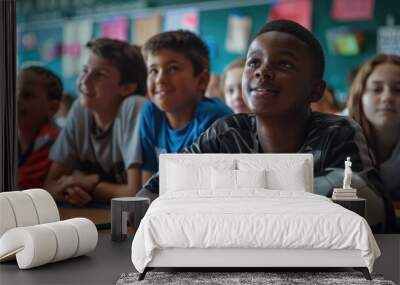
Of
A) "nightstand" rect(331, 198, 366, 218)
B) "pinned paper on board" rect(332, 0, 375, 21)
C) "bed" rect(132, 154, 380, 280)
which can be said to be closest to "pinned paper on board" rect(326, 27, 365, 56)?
"pinned paper on board" rect(332, 0, 375, 21)

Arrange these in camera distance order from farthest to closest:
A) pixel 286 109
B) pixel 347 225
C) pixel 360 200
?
pixel 286 109 < pixel 360 200 < pixel 347 225

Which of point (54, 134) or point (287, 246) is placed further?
point (54, 134)

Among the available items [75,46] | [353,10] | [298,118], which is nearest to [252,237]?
[298,118]

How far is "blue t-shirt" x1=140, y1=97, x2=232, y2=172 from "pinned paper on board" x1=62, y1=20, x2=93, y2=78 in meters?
0.99

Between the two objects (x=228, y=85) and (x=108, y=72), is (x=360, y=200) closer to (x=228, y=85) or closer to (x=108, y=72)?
(x=228, y=85)

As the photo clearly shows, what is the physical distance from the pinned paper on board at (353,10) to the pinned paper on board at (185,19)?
63.6 inches

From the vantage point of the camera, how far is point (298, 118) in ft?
23.8

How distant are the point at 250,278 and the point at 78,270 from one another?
4.64 ft

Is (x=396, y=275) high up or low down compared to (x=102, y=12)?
down

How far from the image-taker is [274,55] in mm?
7230

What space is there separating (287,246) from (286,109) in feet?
9.13

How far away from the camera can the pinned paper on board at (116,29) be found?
764 cm

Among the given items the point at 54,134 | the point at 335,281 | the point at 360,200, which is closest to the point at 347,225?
the point at 335,281

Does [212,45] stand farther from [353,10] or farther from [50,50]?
[50,50]
